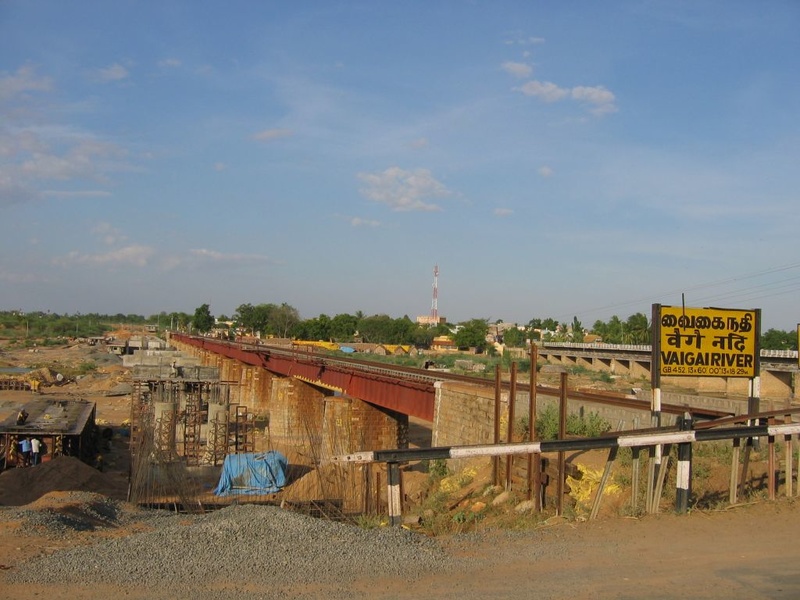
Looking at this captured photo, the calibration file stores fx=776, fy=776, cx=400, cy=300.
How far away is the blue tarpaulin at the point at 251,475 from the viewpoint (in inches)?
1098

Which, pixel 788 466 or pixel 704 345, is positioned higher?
pixel 704 345

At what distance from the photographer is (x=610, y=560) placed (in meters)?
7.20

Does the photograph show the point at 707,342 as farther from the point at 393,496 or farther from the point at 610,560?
the point at 393,496

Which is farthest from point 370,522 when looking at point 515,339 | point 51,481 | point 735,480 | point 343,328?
point 343,328

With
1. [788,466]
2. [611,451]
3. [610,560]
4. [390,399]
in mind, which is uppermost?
[611,451]

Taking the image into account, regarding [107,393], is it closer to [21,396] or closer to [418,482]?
[21,396]

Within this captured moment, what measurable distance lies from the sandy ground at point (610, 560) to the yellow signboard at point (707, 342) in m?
2.84

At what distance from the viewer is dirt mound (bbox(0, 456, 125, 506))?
24.5 meters

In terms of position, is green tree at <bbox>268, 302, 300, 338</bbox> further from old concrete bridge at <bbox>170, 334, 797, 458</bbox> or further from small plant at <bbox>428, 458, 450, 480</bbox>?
small plant at <bbox>428, 458, 450, 480</bbox>

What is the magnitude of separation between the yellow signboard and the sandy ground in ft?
9.33

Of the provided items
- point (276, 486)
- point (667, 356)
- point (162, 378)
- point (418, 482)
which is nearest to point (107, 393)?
point (162, 378)

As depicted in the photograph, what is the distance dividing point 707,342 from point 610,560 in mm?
5937

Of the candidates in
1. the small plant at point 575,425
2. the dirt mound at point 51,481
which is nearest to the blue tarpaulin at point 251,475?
the dirt mound at point 51,481

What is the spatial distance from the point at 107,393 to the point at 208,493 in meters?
49.9
